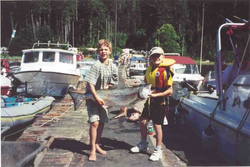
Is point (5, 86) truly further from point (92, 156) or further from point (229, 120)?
point (229, 120)

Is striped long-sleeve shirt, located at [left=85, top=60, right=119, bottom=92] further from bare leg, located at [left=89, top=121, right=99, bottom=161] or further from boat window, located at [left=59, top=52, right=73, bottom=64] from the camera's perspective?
boat window, located at [left=59, top=52, right=73, bottom=64]

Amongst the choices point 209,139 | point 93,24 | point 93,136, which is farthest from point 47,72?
point 93,24

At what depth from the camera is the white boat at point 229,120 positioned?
364 centimetres

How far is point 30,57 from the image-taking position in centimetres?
1369

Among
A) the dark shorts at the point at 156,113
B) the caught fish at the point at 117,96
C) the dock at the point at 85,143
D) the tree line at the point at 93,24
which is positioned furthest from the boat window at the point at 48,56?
the tree line at the point at 93,24

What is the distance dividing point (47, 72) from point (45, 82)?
54cm

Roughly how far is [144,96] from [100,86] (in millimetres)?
664

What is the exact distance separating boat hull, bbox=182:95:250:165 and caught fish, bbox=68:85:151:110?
1.30 meters

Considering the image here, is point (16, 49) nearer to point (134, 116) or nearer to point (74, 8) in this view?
point (74, 8)

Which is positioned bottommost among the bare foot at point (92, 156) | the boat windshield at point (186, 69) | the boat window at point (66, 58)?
the bare foot at point (92, 156)

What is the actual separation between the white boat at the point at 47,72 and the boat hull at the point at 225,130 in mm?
8328

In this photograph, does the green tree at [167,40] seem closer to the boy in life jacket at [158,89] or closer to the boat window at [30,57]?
the boat window at [30,57]

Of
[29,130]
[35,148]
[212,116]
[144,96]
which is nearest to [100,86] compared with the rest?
[144,96]

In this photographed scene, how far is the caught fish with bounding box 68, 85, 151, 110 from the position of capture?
12.7 feet
